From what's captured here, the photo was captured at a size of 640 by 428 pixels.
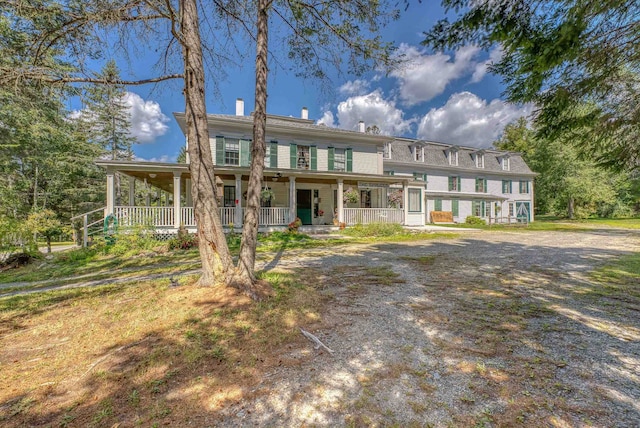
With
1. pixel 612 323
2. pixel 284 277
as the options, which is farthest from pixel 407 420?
pixel 284 277

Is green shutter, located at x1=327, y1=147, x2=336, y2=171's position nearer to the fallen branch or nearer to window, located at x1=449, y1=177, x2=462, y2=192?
the fallen branch

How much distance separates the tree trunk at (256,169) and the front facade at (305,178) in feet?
24.0

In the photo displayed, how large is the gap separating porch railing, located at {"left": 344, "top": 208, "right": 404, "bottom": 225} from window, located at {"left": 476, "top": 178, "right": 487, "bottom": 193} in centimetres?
1484

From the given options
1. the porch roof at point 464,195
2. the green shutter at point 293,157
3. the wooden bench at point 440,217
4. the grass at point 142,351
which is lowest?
the grass at point 142,351

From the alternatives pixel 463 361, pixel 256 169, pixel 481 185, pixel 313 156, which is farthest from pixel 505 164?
pixel 463 361

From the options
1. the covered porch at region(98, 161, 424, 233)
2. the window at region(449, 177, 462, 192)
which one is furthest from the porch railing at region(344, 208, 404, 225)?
the window at region(449, 177, 462, 192)

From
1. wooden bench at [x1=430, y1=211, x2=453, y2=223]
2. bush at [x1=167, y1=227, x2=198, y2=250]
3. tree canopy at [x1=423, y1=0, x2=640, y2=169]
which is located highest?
tree canopy at [x1=423, y1=0, x2=640, y2=169]

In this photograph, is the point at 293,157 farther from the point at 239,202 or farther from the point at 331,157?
the point at 239,202

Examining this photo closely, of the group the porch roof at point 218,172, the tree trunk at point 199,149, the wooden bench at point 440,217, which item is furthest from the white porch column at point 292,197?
the wooden bench at point 440,217

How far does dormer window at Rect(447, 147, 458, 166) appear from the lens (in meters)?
23.9

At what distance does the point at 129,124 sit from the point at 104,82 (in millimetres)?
27252

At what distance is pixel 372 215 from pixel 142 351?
12817mm

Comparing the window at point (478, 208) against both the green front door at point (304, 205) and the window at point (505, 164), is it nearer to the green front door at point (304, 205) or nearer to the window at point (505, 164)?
the window at point (505, 164)

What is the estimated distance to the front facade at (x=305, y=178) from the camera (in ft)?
35.4
